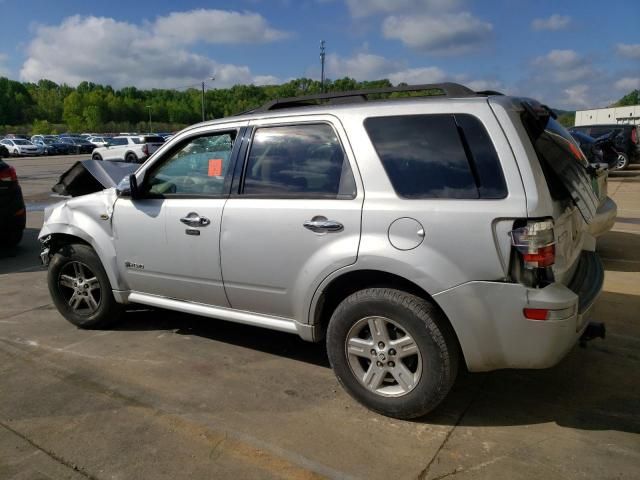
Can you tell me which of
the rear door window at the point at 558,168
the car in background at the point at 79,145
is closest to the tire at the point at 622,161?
the rear door window at the point at 558,168

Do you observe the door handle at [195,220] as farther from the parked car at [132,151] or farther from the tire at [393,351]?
Answer: the parked car at [132,151]

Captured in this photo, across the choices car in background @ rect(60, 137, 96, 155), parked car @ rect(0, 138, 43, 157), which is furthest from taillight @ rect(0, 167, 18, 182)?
car in background @ rect(60, 137, 96, 155)

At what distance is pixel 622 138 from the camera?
1869 cm

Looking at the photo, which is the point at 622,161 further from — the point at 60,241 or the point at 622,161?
the point at 60,241

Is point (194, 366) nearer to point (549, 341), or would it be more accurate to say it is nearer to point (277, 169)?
point (277, 169)

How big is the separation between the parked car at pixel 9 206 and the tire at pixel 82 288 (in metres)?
3.38

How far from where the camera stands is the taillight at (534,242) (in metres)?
2.63

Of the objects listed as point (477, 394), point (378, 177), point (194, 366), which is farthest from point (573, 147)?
point (194, 366)

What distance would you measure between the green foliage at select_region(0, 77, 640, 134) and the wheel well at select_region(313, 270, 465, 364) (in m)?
97.1

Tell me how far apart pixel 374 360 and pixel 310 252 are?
2.46 ft

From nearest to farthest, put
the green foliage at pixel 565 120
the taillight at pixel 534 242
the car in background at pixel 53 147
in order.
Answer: the taillight at pixel 534 242, the green foliage at pixel 565 120, the car in background at pixel 53 147

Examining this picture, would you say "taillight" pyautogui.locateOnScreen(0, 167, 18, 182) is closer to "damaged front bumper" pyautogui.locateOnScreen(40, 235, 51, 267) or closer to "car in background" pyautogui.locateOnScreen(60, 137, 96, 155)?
"damaged front bumper" pyautogui.locateOnScreen(40, 235, 51, 267)

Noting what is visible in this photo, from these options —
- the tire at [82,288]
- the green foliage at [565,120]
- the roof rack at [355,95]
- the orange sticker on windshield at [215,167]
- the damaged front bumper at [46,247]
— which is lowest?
the tire at [82,288]

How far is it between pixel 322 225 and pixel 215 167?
42.8 inches
